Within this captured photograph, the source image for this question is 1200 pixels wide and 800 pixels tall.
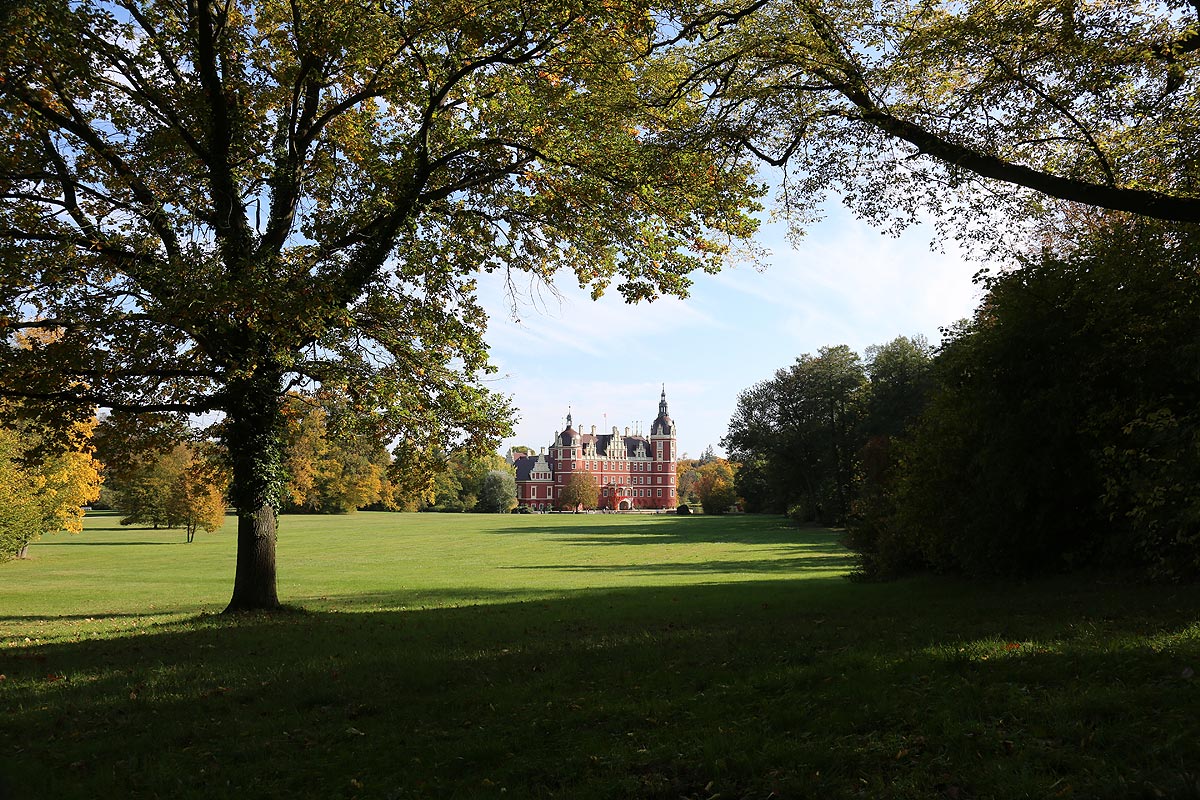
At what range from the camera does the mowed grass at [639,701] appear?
15.5ft

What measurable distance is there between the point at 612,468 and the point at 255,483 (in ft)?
417

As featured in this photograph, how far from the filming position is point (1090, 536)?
1250cm

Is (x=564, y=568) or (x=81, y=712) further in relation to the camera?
(x=564, y=568)

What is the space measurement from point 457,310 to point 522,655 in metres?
8.81

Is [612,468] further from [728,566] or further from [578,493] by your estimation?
[728,566]

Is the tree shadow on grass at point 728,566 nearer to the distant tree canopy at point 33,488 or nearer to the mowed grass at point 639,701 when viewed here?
the mowed grass at point 639,701

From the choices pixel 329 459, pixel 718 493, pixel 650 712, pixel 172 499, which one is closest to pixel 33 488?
pixel 172 499

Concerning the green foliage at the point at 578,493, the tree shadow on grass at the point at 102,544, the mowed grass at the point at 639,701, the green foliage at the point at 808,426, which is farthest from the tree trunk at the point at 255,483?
the green foliage at the point at 578,493

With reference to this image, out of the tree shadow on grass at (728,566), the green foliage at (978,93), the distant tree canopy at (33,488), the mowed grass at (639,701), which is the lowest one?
the tree shadow on grass at (728,566)

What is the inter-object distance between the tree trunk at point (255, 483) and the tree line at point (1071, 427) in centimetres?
1256

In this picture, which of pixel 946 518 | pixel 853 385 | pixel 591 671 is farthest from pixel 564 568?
pixel 853 385

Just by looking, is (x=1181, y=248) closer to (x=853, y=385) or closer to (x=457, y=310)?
(x=457, y=310)

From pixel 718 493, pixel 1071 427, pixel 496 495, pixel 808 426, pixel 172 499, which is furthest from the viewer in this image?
pixel 496 495

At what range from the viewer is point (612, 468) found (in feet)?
462
